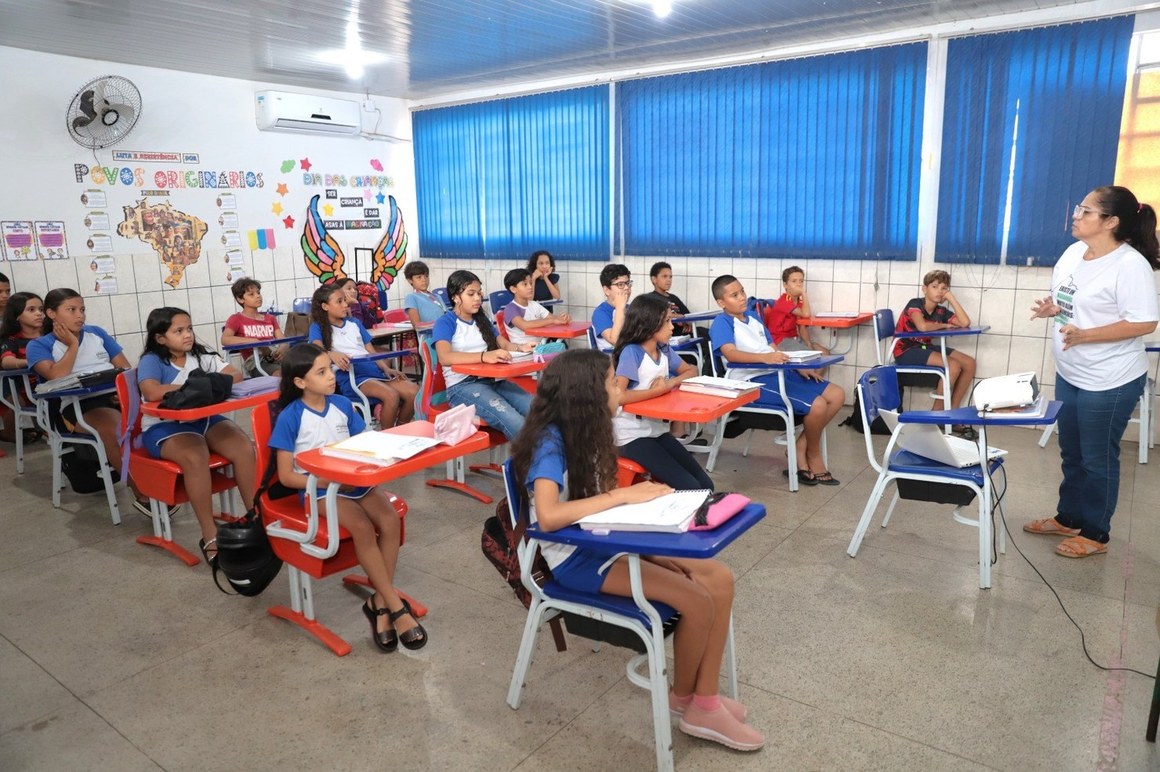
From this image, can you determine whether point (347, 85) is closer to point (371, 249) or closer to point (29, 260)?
point (371, 249)

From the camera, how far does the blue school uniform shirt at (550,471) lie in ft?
6.42

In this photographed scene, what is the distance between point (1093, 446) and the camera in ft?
10.4

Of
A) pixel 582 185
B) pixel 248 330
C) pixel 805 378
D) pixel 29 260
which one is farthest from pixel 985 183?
pixel 29 260

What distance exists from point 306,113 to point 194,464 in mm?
4807

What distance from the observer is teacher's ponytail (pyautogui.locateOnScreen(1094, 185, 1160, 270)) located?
299cm

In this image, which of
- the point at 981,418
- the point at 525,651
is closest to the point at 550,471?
the point at 525,651

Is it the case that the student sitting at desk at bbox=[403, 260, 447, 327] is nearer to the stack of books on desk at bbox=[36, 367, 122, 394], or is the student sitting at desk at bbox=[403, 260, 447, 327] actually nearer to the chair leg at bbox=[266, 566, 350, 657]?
the stack of books on desk at bbox=[36, 367, 122, 394]

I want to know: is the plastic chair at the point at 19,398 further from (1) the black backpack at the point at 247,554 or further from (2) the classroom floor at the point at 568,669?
(1) the black backpack at the point at 247,554

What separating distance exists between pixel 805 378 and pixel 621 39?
2.85 metres

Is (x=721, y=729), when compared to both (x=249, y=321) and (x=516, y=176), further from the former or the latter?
(x=516, y=176)

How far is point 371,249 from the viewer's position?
26.6 ft

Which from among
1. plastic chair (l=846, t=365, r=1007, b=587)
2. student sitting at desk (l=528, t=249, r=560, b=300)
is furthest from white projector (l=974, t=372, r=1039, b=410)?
student sitting at desk (l=528, t=249, r=560, b=300)

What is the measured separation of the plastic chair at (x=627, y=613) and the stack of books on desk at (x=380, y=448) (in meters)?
0.45

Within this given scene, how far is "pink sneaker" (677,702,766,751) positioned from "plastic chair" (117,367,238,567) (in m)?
2.32
